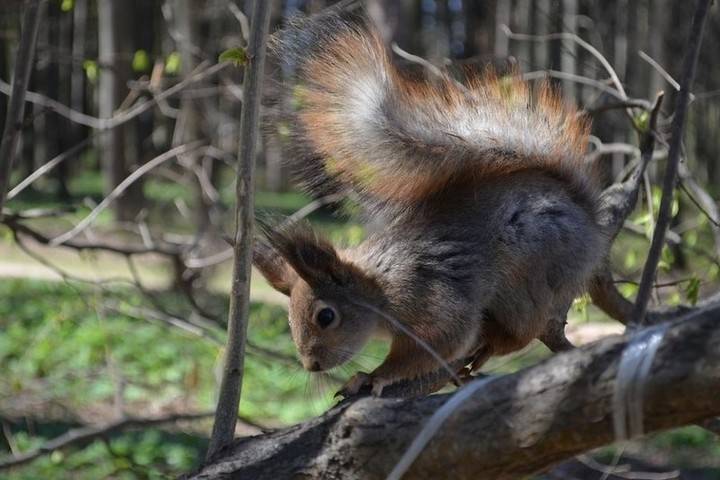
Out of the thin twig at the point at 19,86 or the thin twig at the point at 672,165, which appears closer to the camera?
the thin twig at the point at 672,165

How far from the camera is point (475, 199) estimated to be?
8.70ft

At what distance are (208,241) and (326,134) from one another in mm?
5994

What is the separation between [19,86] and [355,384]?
4.94ft

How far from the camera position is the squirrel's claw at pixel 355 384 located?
7.74 ft

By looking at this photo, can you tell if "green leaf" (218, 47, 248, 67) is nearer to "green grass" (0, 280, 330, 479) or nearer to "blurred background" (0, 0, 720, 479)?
"blurred background" (0, 0, 720, 479)

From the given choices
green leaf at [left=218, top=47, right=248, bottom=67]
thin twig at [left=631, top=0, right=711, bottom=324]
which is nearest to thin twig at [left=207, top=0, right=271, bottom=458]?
green leaf at [left=218, top=47, right=248, bottom=67]

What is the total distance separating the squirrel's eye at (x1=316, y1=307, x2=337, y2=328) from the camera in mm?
2512

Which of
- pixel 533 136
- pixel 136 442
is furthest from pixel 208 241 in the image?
pixel 533 136

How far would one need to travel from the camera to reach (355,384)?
239 cm

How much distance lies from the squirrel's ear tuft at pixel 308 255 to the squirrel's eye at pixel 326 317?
7 centimetres

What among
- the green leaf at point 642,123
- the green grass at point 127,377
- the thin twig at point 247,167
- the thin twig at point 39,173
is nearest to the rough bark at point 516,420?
the thin twig at point 247,167

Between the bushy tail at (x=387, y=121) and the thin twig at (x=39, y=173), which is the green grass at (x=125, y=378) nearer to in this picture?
the thin twig at (x=39, y=173)

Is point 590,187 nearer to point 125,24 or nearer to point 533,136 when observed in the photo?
point 533,136

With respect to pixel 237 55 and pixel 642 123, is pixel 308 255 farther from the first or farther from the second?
pixel 642 123
